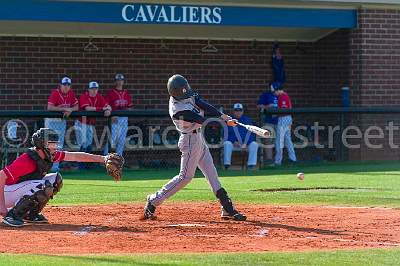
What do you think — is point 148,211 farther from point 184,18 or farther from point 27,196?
point 184,18

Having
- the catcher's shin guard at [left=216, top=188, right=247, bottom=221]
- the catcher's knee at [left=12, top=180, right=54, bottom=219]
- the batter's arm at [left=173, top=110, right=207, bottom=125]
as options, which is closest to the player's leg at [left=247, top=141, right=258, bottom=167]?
the catcher's shin guard at [left=216, top=188, right=247, bottom=221]

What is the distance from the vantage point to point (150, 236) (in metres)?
9.33

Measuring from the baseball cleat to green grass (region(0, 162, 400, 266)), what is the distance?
1.83m

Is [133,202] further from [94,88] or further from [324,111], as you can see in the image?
[324,111]

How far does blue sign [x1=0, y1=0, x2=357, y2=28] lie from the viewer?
19172 mm

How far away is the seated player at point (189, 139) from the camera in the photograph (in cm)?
1021

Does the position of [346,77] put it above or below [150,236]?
above

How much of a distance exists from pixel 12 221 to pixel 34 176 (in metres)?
0.56

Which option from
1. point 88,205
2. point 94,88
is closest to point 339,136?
point 94,88

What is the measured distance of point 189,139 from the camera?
10.5 meters

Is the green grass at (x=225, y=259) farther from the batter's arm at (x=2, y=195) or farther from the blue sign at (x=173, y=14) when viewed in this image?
the blue sign at (x=173, y=14)

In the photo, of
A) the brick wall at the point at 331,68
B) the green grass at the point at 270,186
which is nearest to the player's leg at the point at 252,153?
the green grass at the point at 270,186

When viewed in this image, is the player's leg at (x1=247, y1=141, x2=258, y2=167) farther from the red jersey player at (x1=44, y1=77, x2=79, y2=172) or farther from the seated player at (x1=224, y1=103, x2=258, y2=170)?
the red jersey player at (x1=44, y1=77, x2=79, y2=172)

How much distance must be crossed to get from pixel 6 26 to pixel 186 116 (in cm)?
1086
